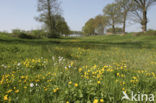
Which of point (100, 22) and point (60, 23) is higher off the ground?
point (100, 22)

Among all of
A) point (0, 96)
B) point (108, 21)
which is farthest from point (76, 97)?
point (108, 21)

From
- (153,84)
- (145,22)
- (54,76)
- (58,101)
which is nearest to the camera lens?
(58,101)

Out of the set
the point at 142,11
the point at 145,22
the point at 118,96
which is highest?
the point at 142,11

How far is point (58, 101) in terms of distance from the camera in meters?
1.64

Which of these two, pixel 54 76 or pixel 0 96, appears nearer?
pixel 0 96

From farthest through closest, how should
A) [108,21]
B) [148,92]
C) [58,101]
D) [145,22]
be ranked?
[108,21] → [145,22] → [148,92] → [58,101]

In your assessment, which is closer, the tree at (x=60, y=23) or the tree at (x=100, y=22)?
the tree at (x=60, y=23)

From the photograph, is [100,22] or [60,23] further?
[100,22]

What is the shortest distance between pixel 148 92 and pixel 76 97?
140 cm

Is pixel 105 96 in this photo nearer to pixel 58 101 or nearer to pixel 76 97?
pixel 76 97

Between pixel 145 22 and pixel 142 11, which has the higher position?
pixel 142 11

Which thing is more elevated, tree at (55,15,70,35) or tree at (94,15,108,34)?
tree at (94,15,108,34)

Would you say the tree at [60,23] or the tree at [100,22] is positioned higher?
the tree at [100,22]

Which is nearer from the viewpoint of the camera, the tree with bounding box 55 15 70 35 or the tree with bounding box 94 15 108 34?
the tree with bounding box 55 15 70 35
